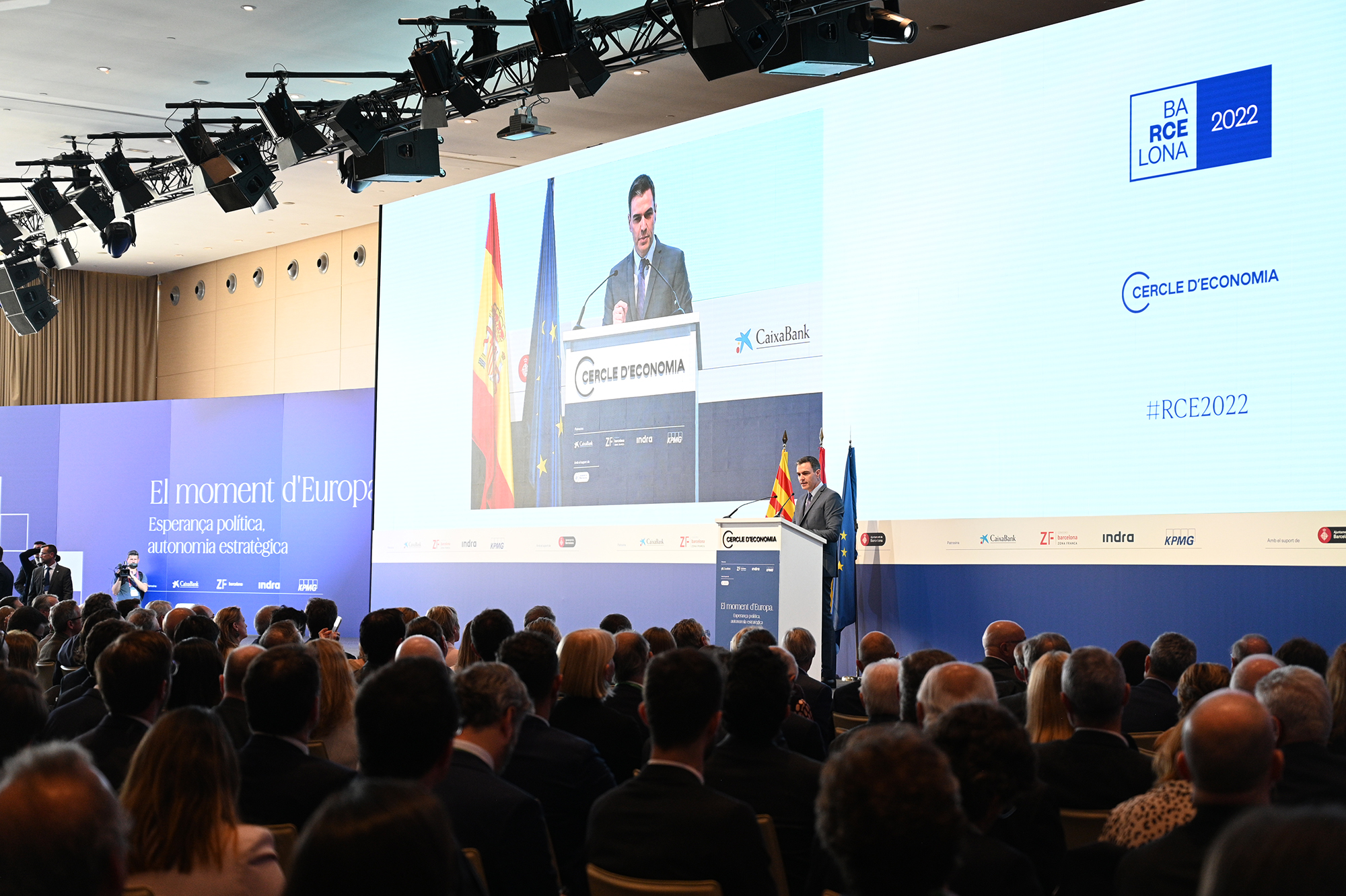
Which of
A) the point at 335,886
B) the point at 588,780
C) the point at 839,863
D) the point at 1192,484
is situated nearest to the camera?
the point at 335,886

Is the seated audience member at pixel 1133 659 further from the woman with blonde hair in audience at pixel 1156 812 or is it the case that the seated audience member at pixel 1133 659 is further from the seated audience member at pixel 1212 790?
the seated audience member at pixel 1212 790

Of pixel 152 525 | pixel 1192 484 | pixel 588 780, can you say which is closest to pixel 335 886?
pixel 588 780

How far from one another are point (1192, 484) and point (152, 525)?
1432cm

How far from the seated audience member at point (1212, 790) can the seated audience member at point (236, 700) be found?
2.81m

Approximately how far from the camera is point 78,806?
4.64 feet

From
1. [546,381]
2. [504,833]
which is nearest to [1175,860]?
[504,833]

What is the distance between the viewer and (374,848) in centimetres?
129

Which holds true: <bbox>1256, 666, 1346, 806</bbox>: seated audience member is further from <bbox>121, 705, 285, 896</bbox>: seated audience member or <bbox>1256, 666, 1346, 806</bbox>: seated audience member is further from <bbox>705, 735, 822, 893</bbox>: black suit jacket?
<bbox>121, 705, 285, 896</bbox>: seated audience member

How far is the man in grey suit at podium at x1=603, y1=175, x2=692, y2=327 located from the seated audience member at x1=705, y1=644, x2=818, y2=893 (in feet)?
23.6

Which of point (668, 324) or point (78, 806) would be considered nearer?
point (78, 806)

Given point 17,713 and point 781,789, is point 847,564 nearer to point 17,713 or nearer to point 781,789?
Answer: point 781,789

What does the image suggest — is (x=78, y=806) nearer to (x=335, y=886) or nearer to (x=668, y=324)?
(x=335, y=886)

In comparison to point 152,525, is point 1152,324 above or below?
above

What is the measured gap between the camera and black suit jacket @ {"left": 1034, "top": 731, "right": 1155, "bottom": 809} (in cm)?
329
